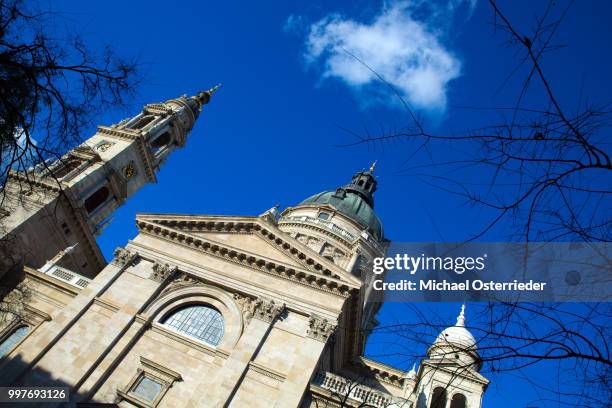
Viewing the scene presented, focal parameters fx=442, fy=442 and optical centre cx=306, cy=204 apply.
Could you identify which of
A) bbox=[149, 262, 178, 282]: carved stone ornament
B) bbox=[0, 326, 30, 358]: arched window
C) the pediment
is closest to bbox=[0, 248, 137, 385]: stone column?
bbox=[0, 326, 30, 358]: arched window

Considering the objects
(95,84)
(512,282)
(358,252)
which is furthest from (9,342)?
(358,252)

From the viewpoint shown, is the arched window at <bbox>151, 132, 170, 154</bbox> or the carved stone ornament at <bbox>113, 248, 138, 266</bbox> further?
the arched window at <bbox>151, 132, 170, 154</bbox>

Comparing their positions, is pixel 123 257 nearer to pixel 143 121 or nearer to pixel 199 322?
pixel 199 322

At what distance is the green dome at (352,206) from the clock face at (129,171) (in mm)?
18067

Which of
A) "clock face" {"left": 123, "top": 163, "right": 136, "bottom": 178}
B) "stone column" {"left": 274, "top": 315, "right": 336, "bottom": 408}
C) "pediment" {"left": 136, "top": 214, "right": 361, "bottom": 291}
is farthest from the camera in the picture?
"clock face" {"left": 123, "top": 163, "right": 136, "bottom": 178}

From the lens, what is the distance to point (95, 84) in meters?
7.18

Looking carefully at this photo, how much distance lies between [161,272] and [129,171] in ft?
51.3

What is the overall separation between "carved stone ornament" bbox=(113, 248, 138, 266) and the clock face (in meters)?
13.2

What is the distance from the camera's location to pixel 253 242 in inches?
949

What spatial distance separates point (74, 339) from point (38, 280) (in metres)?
5.79

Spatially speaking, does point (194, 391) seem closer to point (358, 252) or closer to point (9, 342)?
point (9, 342)

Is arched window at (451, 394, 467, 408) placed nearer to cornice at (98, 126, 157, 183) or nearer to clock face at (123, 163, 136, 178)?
clock face at (123, 163, 136, 178)

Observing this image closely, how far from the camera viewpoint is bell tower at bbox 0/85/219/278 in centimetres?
2677

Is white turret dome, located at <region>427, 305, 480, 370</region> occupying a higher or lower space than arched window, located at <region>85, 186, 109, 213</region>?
lower
